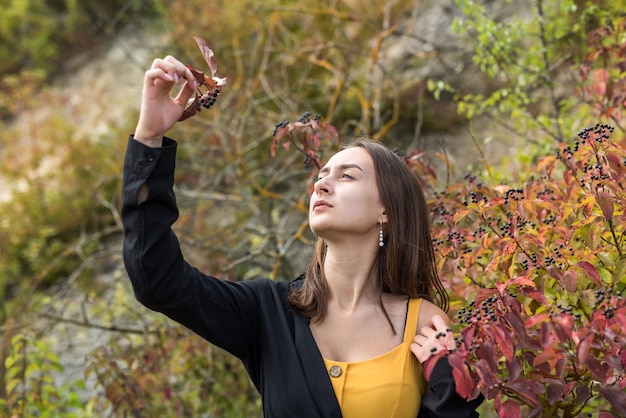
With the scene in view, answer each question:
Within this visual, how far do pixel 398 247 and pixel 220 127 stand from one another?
107 inches

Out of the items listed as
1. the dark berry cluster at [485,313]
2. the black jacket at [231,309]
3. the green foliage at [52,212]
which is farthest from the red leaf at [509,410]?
the green foliage at [52,212]

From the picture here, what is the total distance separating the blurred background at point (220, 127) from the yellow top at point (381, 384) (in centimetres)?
120

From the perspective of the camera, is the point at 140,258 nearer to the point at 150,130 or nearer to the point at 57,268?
the point at 150,130

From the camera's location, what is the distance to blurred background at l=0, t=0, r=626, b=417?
3498 mm

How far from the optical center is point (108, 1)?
9.48 meters

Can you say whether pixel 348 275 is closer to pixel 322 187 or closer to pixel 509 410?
pixel 322 187

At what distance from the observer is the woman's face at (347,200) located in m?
1.94

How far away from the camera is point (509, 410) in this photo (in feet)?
5.51

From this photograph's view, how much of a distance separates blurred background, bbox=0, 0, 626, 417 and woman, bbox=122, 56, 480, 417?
888mm

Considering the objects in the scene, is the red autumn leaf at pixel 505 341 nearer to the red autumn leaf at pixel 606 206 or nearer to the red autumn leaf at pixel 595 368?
the red autumn leaf at pixel 595 368

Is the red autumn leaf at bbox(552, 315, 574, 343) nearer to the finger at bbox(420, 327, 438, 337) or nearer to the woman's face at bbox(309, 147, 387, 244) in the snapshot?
the finger at bbox(420, 327, 438, 337)

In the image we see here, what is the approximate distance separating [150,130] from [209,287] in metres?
0.46

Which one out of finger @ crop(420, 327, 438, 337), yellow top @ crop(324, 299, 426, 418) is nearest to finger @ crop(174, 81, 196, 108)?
yellow top @ crop(324, 299, 426, 418)

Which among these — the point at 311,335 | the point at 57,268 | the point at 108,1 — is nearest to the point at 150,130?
the point at 311,335
